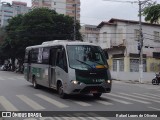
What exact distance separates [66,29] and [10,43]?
10110 mm

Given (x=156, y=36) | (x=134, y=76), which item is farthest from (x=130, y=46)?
(x=156, y=36)

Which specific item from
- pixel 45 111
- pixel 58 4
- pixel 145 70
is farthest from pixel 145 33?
pixel 58 4

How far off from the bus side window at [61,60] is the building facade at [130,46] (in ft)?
74.7

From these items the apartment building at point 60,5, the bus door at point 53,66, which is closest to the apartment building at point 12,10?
the apartment building at point 60,5

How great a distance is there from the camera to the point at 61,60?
609 inches

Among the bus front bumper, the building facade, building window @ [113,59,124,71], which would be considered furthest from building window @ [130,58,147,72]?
the bus front bumper

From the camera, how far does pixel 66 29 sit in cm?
5269

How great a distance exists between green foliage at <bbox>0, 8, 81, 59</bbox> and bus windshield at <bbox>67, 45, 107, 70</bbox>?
1370 inches

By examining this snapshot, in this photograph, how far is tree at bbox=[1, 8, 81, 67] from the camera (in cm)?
4981

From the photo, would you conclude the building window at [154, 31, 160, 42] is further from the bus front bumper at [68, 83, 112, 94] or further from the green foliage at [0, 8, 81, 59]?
the bus front bumper at [68, 83, 112, 94]

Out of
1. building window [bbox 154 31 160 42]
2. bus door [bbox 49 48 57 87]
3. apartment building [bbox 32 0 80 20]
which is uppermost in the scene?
apartment building [bbox 32 0 80 20]

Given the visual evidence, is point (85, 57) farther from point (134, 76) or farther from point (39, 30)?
point (39, 30)

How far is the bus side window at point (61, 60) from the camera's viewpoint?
14.9m

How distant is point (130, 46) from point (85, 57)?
24733 mm
